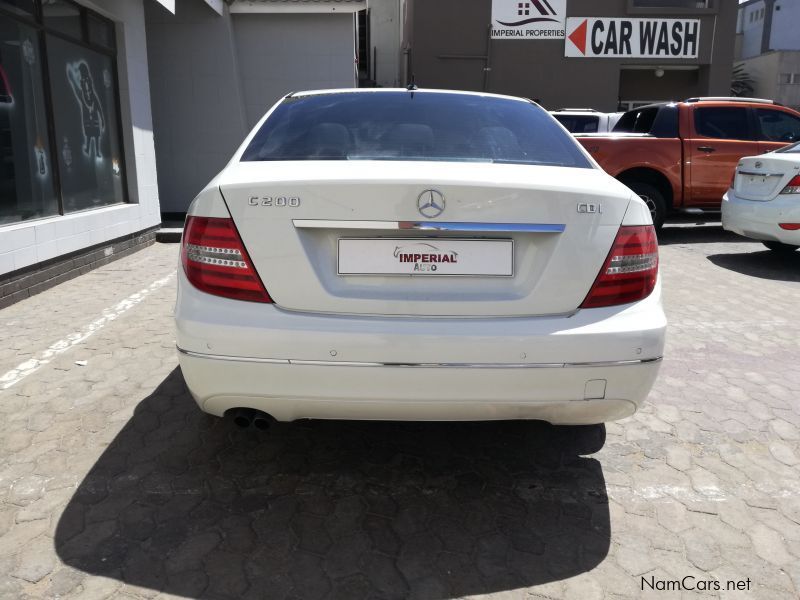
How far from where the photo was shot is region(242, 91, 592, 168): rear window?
2.73 metres

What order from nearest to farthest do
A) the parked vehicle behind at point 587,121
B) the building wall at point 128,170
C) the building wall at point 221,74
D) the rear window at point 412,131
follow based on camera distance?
1. the rear window at point 412,131
2. the building wall at point 128,170
3. the building wall at point 221,74
4. the parked vehicle behind at point 587,121

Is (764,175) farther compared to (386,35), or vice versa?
(386,35)

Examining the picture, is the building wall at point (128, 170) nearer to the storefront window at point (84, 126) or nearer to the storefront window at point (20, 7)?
the storefront window at point (84, 126)

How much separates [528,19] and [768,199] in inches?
488

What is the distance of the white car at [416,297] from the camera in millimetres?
2260

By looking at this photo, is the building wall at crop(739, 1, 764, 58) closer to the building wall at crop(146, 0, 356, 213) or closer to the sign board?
the sign board

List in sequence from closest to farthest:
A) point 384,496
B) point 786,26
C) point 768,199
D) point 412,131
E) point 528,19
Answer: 1. point 384,496
2. point 412,131
3. point 768,199
4. point 528,19
5. point 786,26

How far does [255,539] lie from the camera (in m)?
2.38

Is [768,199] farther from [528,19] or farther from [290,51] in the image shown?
[528,19]

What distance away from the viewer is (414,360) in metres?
2.26

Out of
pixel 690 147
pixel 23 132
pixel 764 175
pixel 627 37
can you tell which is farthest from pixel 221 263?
pixel 627 37

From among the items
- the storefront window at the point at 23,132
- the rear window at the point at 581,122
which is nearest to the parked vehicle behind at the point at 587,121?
the rear window at the point at 581,122

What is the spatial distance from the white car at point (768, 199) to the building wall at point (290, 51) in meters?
6.32

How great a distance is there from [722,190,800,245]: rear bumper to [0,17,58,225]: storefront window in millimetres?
7258
